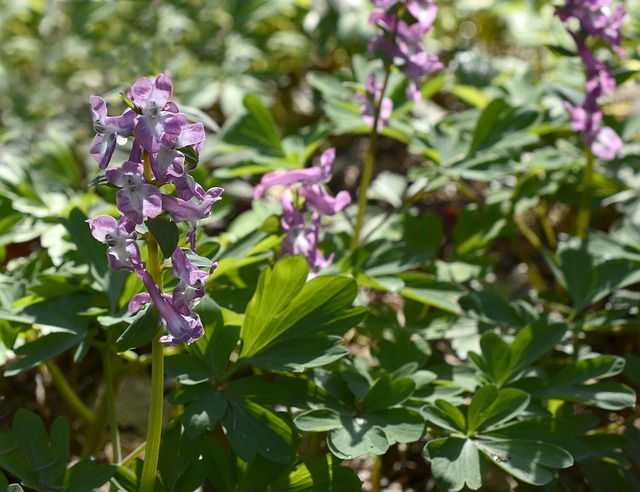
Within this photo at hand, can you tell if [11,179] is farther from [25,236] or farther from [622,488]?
[622,488]

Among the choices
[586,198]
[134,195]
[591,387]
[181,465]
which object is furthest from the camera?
[586,198]

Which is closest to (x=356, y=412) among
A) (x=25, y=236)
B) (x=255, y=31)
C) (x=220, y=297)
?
(x=220, y=297)

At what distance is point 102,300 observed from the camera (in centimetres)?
177

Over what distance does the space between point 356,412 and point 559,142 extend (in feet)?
4.35

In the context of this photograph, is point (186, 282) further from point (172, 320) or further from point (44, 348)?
point (44, 348)

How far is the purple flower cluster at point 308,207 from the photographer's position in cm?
167

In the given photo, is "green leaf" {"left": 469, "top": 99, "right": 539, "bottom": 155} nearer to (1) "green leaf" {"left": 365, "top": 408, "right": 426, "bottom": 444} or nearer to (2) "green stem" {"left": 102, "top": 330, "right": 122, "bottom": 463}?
(1) "green leaf" {"left": 365, "top": 408, "right": 426, "bottom": 444}

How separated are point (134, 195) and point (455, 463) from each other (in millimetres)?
793

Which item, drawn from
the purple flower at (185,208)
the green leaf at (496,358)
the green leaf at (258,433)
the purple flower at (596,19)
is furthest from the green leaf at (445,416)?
the purple flower at (596,19)

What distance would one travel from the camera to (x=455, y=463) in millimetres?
1414

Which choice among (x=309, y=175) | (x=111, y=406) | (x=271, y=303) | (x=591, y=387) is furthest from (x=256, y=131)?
(x=591, y=387)

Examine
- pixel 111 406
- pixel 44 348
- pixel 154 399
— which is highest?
pixel 154 399

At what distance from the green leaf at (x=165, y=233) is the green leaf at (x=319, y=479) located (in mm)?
553

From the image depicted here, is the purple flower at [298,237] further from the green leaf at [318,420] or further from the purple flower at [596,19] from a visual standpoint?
the purple flower at [596,19]
